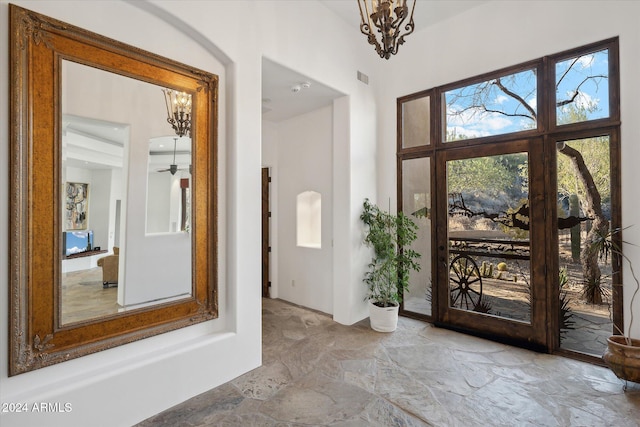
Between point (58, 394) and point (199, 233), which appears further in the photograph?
point (199, 233)

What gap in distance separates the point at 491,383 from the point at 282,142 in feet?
15.1

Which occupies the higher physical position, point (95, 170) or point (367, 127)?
point (367, 127)

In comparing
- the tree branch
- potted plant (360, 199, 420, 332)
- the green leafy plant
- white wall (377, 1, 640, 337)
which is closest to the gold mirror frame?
potted plant (360, 199, 420, 332)

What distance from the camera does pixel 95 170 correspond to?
2.30 metres

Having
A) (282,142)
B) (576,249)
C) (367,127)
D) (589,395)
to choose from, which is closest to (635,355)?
(589,395)

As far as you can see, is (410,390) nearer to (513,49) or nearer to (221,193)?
(221,193)

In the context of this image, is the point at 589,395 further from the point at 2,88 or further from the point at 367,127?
the point at 2,88

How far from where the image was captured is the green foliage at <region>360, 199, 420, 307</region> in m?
4.37

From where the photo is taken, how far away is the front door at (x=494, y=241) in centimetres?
364

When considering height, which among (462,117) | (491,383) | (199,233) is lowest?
(491,383)

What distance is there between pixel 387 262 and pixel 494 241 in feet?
4.49

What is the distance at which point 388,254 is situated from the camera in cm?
439

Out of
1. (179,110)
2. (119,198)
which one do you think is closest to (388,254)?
(179,110)

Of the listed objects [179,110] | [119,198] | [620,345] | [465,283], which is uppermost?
[179,110]
